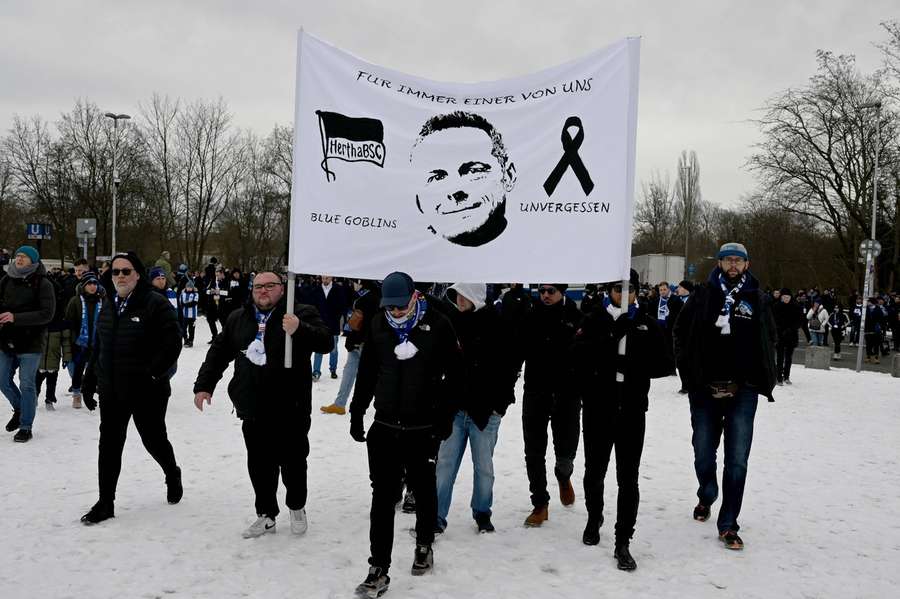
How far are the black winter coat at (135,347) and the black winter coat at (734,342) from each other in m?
4.24

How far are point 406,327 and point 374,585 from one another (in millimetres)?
1629

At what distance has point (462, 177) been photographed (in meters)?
5.41

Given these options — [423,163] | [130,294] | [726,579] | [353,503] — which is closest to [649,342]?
[726,579]

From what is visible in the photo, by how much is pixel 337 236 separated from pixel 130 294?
190cm

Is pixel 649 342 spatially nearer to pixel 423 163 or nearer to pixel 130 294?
pixel 423 163

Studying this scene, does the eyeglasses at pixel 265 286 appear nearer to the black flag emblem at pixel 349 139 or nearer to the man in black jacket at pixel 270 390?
the man in black jacket at pixel 270 390

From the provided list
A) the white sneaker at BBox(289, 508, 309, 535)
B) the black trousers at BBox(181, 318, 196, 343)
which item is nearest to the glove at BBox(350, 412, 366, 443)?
the white sneaker at BBox(289, 508, 309, 535)

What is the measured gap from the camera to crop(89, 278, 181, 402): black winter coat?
Answer: 226 inches

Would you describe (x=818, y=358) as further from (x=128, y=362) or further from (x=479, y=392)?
(x=128, y=362)

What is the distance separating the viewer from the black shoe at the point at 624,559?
500cm

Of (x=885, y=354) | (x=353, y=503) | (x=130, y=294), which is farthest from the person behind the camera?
(x=885, y=354)

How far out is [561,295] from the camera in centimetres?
609

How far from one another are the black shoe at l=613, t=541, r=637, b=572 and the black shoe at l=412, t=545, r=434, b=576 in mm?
1344

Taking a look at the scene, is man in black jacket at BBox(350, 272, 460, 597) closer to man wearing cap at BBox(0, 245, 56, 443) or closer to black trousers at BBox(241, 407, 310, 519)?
black trousers at BBox(241, 407, 310, 519)
